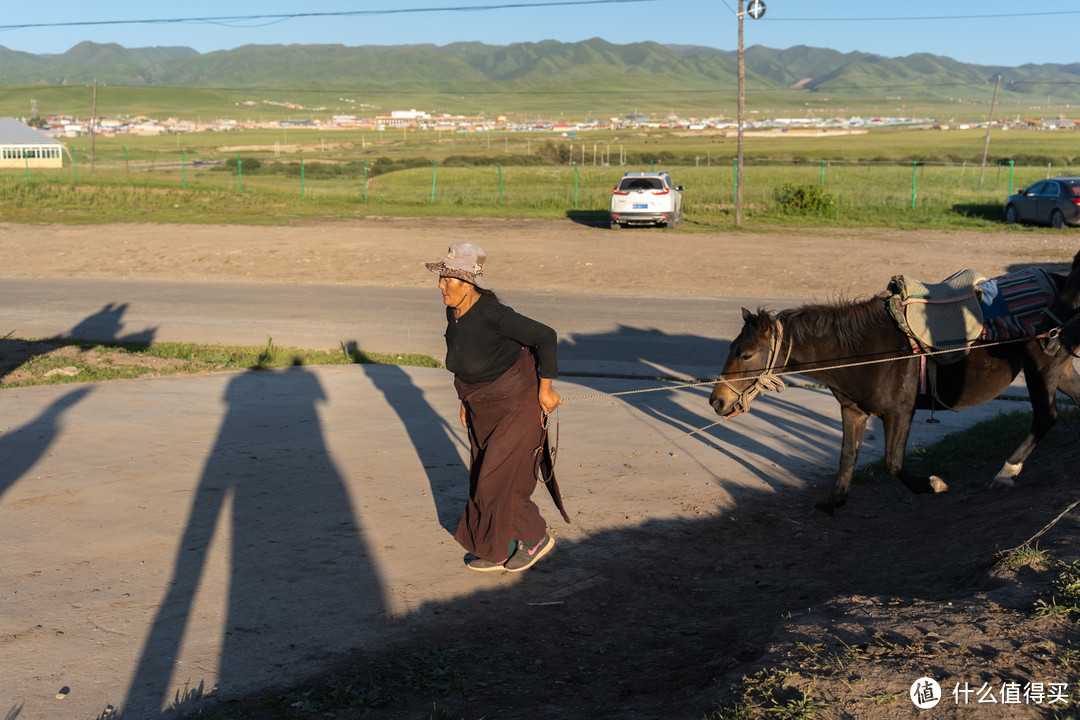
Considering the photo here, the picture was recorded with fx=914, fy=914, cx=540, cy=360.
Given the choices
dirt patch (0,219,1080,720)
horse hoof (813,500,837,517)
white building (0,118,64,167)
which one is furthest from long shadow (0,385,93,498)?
white building (0,118,64,167)

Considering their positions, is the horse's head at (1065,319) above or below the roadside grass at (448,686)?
above

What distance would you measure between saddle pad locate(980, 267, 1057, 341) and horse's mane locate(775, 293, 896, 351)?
80 cm

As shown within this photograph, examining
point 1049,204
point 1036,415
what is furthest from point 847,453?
point 1049,204

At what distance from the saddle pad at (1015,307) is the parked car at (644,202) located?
2287cm

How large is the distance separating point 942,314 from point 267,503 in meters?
4.94

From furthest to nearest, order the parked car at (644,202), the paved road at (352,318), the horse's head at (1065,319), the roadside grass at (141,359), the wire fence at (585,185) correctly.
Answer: the wire fence at (585,185), the parked car at (644,202), the paved road at (352,318), the roadside grass at (141,359), the horse's head at (1065,319)

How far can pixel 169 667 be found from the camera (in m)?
4.23

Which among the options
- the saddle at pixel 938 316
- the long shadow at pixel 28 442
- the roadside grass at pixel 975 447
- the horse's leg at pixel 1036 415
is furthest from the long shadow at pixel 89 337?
the horse's leg at pixel 1036 415

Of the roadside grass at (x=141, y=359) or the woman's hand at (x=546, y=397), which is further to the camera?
the roadside grass at (x=141, y=359)

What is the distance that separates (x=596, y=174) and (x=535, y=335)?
180 ft

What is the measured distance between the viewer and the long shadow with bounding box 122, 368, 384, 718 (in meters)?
4.31

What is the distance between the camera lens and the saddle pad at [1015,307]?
258 inches

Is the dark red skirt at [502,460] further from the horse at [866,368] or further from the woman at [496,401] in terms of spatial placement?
the horse at [866,368]

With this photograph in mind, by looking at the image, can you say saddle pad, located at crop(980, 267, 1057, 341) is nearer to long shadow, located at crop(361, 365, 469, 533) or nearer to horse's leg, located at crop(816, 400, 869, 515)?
horse's leg, located at crop(816, 400, 869, 515)
